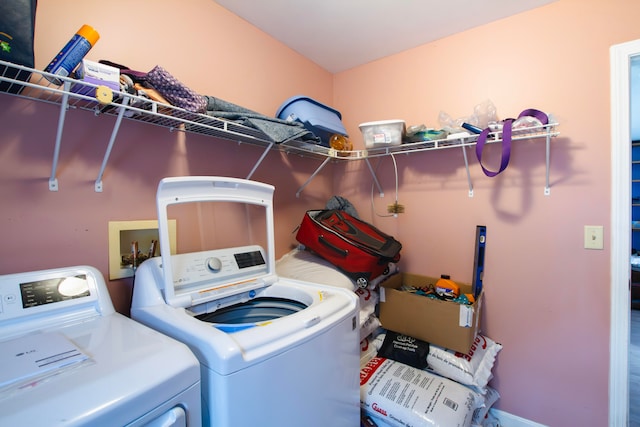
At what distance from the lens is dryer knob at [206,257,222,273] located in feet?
3.82

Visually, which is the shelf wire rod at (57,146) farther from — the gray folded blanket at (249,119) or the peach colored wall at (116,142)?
the gray folded blanket at (249,119)

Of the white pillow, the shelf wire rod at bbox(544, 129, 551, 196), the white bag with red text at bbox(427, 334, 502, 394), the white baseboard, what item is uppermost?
the shelf wire rod at bbox(544, 129, 551, 196)

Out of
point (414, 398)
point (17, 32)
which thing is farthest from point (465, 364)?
point (17, 32)

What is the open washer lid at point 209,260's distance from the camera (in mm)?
996

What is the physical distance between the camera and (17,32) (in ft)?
2.57

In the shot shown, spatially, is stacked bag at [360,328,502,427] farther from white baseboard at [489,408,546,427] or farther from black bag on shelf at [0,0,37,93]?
black bag on shelf at [0,0,37,93]

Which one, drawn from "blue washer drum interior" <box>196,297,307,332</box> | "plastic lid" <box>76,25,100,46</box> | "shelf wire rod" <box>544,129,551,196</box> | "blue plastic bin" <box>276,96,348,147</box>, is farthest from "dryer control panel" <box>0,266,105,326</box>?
"shelf wire rod" <box>544,129,551,196</box>

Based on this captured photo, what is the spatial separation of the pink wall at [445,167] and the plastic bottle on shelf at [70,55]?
258 millimetres

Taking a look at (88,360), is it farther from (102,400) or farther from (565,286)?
(565,286)

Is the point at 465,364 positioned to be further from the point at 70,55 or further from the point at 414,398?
the point at 70,55

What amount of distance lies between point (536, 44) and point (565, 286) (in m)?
1.29

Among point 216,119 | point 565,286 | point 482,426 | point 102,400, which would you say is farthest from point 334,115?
point 482,426

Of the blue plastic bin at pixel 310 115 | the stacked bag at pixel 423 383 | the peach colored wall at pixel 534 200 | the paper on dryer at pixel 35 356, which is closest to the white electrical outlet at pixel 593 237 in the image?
the peach colored wall at pixel 534 200

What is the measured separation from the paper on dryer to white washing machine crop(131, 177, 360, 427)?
0.23 m
